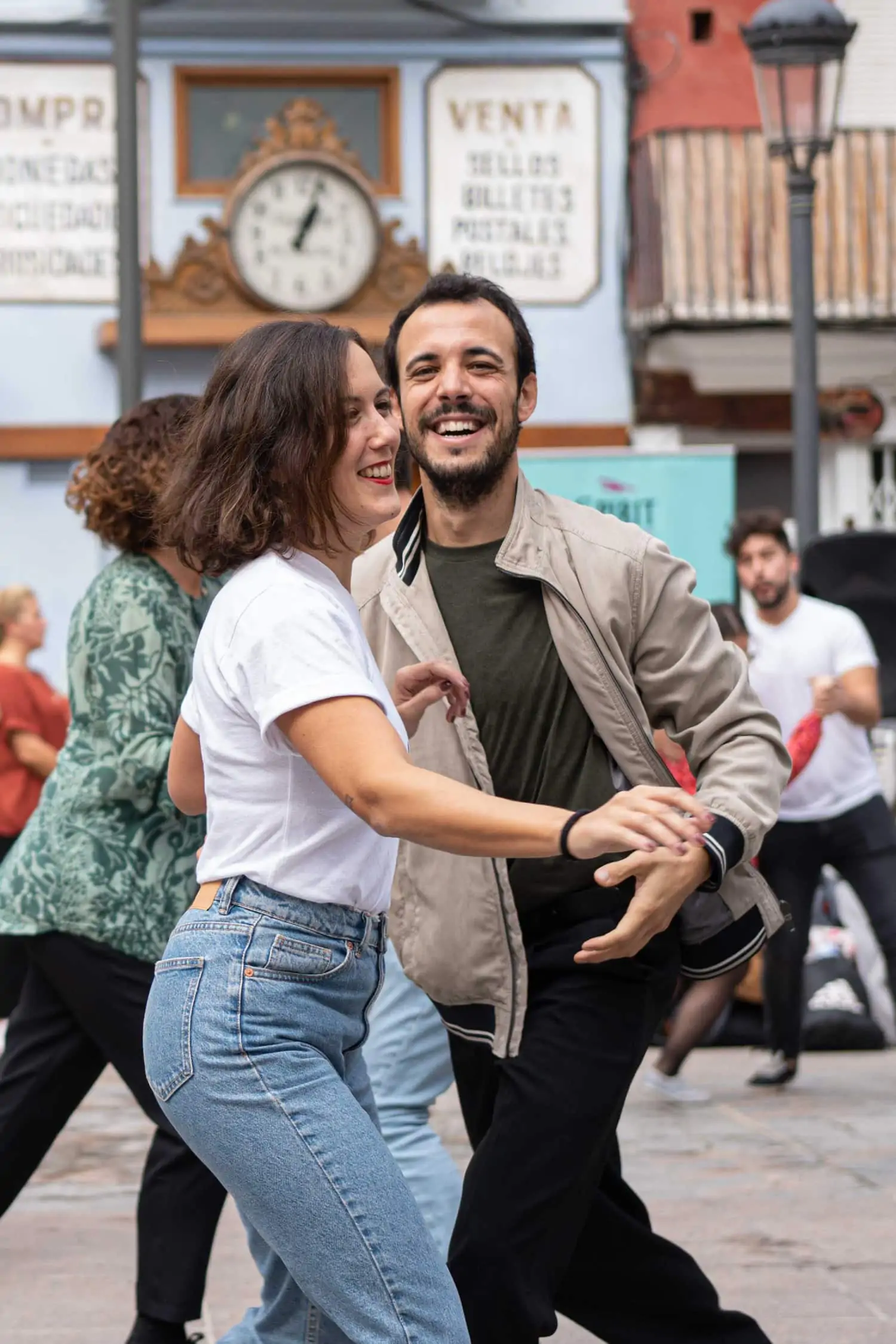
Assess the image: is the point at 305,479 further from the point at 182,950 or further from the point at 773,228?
the point at 773,228

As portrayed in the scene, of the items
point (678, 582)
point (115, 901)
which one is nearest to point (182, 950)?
point (678, 582)

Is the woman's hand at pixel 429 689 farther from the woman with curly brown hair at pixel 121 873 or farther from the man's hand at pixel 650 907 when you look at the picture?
the woman with curly brown hair at pixel 121 873

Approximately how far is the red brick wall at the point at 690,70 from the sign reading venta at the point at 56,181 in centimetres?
408

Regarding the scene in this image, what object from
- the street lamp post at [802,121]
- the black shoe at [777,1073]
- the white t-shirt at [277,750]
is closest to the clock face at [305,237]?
the street lamp post at [802,121]

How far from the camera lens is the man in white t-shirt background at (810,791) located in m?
7.52

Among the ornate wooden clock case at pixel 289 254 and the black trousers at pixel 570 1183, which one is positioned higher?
the ornate wooden clock case at pixel 289 254

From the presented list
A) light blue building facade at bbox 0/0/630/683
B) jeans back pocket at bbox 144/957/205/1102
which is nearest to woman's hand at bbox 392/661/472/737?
jeans back pocket at bbox 144/957/205/1102

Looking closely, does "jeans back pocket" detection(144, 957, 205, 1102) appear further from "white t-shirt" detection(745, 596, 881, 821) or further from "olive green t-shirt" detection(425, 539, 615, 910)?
"white t-shirt" detection(745, 596, 881, 821)

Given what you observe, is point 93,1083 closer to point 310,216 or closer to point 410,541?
point 410,541

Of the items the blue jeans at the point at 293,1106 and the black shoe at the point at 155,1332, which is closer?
the blue jeans at the point at 293,1106

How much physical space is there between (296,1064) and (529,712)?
3.31 ft

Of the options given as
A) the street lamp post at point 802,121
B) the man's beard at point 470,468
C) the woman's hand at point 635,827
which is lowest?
the woman's hand at point 635,827

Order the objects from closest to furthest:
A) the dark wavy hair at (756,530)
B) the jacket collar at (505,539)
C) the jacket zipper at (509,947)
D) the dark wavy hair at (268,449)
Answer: the dark wavy hair at (268,449), the jacket zipper at (509,947), the jacket collar at (505,539), the dark wavy hair at (756,530)

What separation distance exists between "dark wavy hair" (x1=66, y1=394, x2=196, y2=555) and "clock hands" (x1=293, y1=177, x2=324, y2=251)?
12.1m
